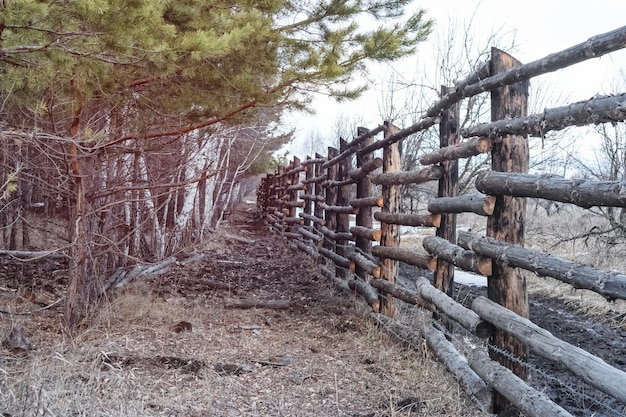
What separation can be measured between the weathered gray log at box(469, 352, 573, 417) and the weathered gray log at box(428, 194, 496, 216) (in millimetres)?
960

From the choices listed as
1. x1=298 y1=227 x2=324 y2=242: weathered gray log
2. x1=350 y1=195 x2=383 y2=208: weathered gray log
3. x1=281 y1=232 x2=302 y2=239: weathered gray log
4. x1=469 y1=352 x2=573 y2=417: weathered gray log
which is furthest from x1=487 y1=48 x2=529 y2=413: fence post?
x1=281 y1=232 x2=302 y2=239: weathered gray log

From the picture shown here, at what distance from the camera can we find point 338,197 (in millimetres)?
7824

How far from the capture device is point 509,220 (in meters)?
3.25

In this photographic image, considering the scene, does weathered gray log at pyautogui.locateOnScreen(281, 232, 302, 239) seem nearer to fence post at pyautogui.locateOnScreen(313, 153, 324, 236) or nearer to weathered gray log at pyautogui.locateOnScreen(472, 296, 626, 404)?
fence post at pyautogui.locateOnScreen(313, 153, 324, 236)

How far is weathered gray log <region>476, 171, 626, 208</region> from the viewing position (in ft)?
7.29

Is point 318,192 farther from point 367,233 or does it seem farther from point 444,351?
point 444,351

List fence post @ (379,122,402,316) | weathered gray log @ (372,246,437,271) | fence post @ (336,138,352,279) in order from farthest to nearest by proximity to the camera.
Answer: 1. fence post @ (336,138,352,279)
2. fence post @ (379,122,402,316)
3. weathered gray log @ (372,246,437,271)

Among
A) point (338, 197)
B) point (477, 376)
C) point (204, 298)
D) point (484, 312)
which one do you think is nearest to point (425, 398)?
point (477, 376)

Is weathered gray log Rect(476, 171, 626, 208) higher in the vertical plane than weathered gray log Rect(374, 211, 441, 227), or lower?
higher

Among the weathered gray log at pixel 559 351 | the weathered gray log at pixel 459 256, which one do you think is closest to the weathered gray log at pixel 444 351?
the weathered gray log at pixel 559 351

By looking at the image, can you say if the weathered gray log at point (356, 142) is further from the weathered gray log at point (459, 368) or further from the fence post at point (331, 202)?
Answer: the weathered gray log at point (459, 368)

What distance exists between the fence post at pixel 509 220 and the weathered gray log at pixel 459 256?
0.22 ft

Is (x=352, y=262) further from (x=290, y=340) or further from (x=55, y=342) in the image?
(x=55, y=342)

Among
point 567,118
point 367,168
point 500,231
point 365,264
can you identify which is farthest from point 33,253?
point 567,118
